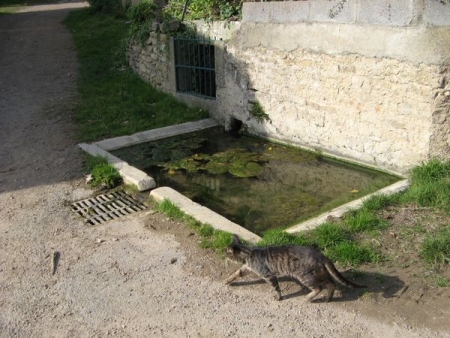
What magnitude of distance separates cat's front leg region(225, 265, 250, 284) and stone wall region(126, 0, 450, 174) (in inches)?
133

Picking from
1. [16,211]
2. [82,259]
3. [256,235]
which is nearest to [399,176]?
[256,235]

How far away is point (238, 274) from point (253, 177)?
2.94 meters

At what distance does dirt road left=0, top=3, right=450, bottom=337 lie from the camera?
3.93 meters

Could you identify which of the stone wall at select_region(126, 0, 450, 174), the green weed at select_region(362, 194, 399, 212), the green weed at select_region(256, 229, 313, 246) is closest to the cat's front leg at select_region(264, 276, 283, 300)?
the green weed at select_region(256, 229, 313, 246)

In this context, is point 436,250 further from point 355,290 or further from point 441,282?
point 355,290

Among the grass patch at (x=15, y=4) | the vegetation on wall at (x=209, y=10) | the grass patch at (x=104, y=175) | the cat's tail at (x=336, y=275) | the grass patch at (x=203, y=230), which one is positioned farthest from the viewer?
the grass patch at (x=15, y=4)

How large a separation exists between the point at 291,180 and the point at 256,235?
6.56 feet

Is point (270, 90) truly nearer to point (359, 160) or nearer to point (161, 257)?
point (359, 160)

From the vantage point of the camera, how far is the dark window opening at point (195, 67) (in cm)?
992

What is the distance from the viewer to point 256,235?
5.26 meters

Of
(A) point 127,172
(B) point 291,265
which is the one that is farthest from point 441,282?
(A) point 127,172

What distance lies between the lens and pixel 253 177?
7.21 m

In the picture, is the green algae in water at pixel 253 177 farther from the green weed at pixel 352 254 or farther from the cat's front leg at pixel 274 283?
the cat's front leg at pixel 274 283

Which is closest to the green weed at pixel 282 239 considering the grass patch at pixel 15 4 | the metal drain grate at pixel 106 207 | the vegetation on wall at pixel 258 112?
the metal drain grate at pixel 106 207
